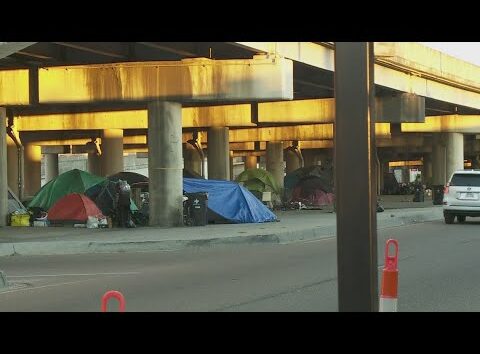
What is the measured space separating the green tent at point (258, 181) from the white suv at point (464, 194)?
13300 millimetres

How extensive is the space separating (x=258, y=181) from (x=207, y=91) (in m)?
14.2

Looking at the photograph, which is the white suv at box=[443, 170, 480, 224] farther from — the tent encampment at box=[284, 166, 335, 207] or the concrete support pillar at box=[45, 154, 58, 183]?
the concrete support pillar at box=[45, 154, 58, 183]

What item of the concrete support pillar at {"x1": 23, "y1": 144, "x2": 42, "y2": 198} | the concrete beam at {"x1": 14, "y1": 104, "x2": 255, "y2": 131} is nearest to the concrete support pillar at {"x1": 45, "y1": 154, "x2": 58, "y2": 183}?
the concrete support pillar at {"x1": 23, "y1": 144, "x2": 42, "y2": 198}

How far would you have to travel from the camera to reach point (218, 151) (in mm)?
40438

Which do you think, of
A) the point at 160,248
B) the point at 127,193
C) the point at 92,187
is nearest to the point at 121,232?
the point at 127,193

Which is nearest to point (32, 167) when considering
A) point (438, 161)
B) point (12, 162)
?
point (12, 162)

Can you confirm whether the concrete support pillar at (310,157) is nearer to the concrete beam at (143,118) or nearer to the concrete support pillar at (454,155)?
the concrete support pillar at (454,155)

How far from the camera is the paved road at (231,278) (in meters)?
9.79

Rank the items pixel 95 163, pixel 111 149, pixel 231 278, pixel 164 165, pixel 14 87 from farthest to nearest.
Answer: pixel 95 163, pixel 111 149, pixel 14 87, pixel 164 165, pixel 231 278

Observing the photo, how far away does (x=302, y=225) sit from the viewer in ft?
76.4

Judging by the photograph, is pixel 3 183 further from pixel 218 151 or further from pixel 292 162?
pixel 292 162
